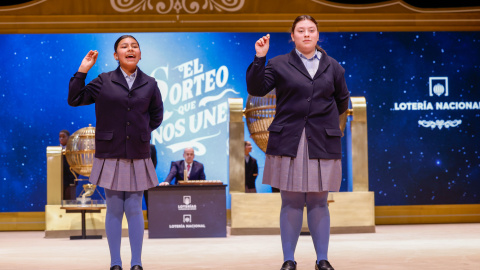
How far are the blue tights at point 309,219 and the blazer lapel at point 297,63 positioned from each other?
27.8 inches

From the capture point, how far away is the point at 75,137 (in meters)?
7.54

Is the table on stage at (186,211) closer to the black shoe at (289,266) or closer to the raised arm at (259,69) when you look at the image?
the black shoe at (289,266)

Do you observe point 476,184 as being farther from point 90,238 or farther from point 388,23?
point 90,238

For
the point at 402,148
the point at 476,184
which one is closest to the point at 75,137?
the point at 402,148

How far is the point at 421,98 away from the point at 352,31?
148 cm

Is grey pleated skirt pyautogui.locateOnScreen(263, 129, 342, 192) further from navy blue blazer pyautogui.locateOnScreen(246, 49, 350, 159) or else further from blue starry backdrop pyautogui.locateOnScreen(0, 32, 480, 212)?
blue starry backdrop pyautogui.locateOnScreen(0, 32, 480, 212)

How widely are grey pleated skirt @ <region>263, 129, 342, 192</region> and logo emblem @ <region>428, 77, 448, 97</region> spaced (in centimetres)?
663

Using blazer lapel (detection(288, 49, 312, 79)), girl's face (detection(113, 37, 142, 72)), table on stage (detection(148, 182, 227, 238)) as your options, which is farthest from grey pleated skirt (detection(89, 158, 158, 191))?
table on stage (detection(148, 182, 227, 238))

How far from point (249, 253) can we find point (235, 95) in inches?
179

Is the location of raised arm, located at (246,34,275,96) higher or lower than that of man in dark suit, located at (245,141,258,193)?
higher

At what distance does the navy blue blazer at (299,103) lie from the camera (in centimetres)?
361

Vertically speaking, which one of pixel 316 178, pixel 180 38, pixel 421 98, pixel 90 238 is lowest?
pixel 90 238

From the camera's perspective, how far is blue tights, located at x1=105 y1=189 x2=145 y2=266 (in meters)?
3.80

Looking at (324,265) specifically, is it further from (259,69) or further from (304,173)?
(259,69)
